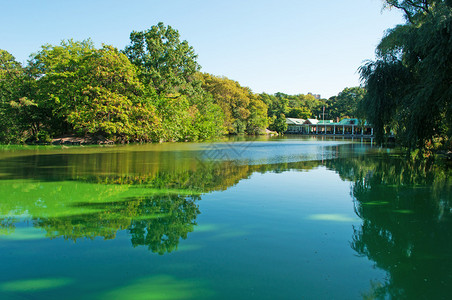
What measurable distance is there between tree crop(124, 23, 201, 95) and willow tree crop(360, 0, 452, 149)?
20879 mm

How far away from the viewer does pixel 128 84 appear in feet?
95.2

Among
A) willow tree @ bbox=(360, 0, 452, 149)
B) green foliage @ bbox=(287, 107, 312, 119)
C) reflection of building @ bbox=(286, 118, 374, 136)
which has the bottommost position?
willow tree @ bbox=(360, 0, 452, 149)

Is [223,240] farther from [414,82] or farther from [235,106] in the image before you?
[235,106]

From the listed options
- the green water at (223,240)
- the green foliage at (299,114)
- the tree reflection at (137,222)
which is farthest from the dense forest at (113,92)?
the green foliage at (299,114)

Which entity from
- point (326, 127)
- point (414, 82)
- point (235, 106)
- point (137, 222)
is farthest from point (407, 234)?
point (326, 127)

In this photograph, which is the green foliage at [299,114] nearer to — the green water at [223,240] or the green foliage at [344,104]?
the green foliage at [344,104]

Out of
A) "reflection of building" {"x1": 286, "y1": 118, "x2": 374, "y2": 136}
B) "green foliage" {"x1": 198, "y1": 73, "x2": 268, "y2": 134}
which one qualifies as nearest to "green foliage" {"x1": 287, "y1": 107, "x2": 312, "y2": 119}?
"reflection of building" {"x1": 286, "y1": 118, "x2": 374, "y2": 136}

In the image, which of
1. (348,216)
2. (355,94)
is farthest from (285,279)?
(355,94)

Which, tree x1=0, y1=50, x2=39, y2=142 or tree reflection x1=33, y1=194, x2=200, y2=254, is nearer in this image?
tree reflection x1=33, y1=194, x2=200, y2=254

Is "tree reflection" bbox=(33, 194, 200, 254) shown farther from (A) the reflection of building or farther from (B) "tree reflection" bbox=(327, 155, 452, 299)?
(A) the reflection of building

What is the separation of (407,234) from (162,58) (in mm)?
28869

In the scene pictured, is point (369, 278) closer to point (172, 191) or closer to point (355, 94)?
point (172, 191)

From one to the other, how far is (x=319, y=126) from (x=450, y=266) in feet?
244

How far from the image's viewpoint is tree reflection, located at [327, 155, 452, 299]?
3650 mm
